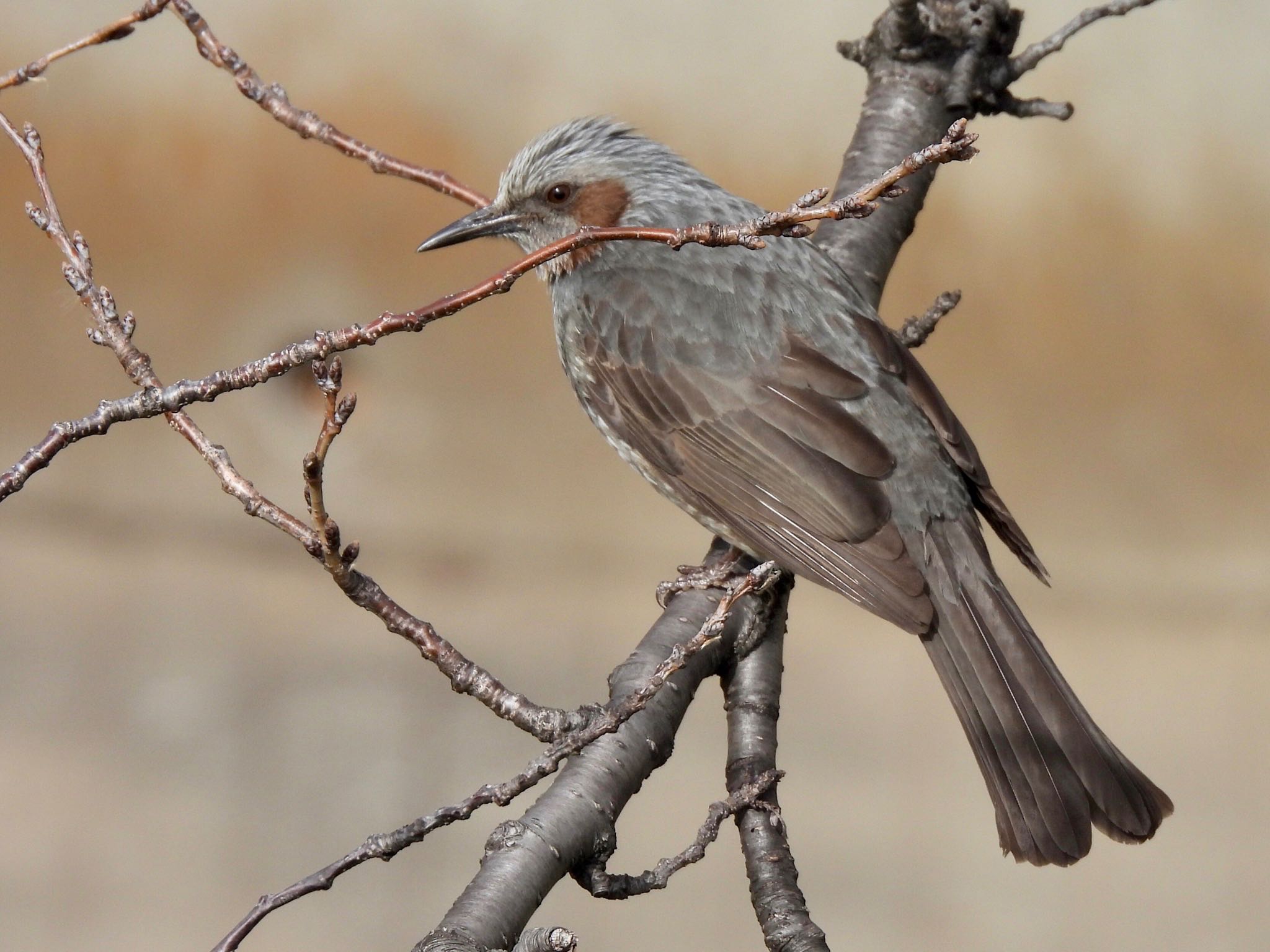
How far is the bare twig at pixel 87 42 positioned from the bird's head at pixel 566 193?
4.13ft

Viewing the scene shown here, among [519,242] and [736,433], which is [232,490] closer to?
[736,433]

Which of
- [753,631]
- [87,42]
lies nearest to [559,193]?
[753,631]

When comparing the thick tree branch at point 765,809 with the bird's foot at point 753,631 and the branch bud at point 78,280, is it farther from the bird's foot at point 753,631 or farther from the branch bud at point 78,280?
the branch bud at point 78,280

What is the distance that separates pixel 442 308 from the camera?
1240 mm

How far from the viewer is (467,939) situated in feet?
4.81

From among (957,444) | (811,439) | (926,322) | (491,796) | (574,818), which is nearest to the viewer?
(491,796)

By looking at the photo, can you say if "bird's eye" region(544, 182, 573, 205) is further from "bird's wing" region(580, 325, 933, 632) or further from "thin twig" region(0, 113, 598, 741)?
"thin twig" region(0, 113, 598, 741)

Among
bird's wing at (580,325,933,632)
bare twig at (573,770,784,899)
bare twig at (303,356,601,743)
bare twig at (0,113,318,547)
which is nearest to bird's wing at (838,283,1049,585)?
bird's wing at (580,325,933,632)

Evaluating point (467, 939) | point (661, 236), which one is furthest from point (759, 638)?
point (661, 236)

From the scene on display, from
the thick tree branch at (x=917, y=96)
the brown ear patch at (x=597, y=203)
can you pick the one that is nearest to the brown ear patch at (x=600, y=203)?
the brown ear patch at (x=597, y=203)

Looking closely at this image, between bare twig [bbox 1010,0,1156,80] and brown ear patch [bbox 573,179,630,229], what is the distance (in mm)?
1043

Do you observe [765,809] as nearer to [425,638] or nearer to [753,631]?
[753,631]

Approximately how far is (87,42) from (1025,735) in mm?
1917

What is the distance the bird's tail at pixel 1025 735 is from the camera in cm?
224
